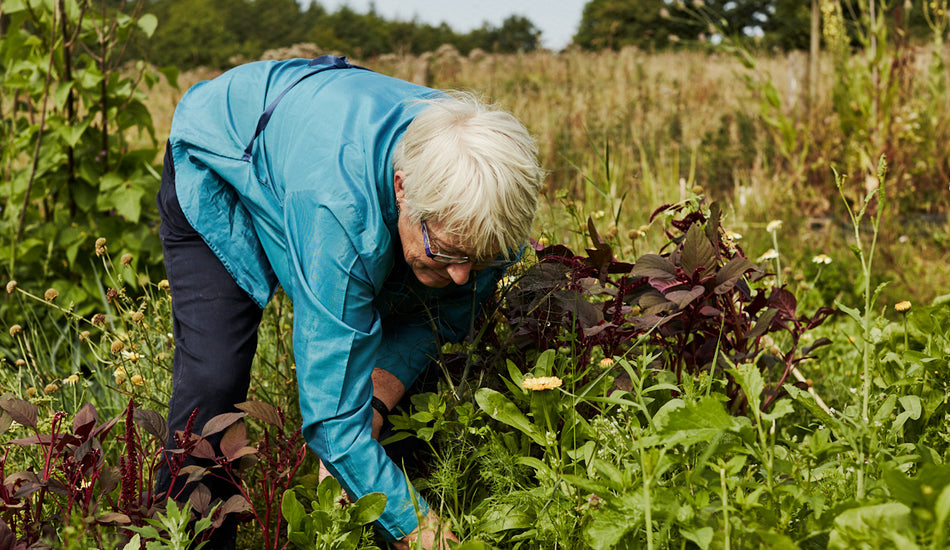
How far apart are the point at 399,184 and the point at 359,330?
1.09 ft

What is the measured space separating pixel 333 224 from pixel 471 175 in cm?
30

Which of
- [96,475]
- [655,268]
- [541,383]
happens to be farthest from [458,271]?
[96,475]

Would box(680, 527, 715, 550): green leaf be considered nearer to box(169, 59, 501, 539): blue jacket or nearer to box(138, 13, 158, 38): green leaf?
box(169, 59, 501, 539): blue jacket

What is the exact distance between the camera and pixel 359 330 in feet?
5.31

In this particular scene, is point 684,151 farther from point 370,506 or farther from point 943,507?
point 943,507

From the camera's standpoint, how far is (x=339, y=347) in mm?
1580

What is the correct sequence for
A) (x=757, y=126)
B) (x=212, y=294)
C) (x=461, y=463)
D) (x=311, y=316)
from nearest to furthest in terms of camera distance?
1. (x=311, y=316)
2. (x=461, y=463)
3. (x=212, y=294)
4. (x=757, y=126)

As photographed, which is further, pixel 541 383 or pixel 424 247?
pixel 424 247

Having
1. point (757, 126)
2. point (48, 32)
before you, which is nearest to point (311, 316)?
point (48, 32)

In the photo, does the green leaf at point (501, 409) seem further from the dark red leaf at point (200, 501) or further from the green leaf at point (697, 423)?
the dark red leaf at point (200, 501)

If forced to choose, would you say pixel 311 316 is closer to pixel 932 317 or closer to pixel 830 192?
pixel 932 317

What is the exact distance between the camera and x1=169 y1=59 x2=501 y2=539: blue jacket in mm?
1582

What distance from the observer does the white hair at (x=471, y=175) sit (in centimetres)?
156

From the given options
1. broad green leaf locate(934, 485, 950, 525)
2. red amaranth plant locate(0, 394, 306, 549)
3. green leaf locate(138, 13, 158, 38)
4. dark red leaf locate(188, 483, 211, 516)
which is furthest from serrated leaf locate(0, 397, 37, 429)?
green leaf locate(138, 13, 158, 38)
